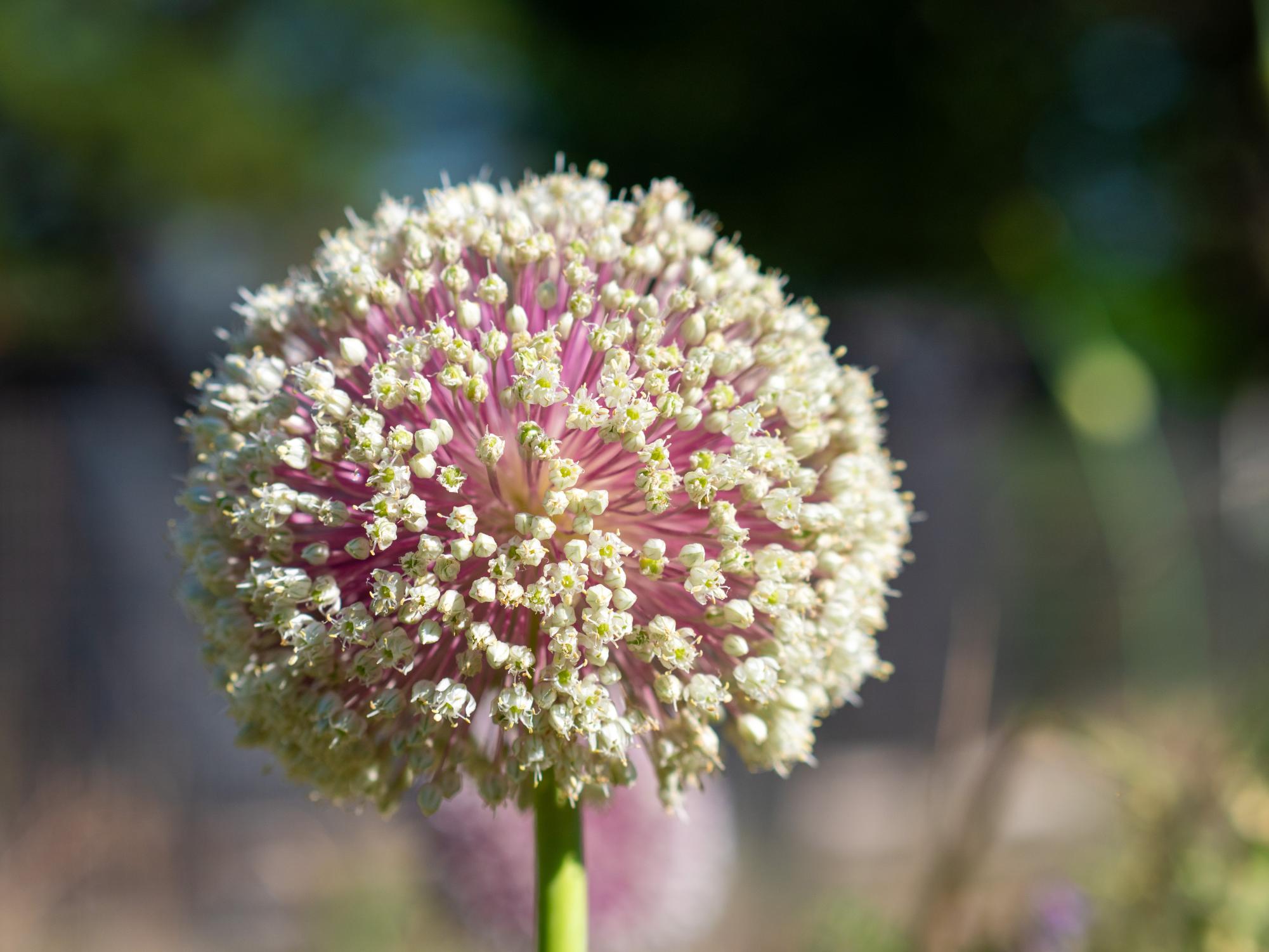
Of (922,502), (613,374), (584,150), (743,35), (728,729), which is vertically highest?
(743,35)

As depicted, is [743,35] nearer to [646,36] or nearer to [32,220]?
[646,36]

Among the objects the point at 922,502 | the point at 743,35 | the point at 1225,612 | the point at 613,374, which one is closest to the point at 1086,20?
the point at 743,35

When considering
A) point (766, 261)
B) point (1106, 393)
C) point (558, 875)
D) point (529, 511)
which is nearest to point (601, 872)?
point (558, 875)

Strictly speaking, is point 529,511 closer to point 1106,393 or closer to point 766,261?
point 1106,393

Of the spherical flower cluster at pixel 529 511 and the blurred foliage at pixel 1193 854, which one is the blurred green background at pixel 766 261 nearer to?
the blurred foliage at pixel 1193 854

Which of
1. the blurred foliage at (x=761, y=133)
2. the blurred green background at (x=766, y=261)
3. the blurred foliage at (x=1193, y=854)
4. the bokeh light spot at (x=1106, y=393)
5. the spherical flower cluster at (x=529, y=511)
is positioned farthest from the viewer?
the blurred foliage at (x=761, y=133)

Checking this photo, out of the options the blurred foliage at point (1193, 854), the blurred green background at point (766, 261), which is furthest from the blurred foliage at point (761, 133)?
the blurred foliage at point (1193, 854)
